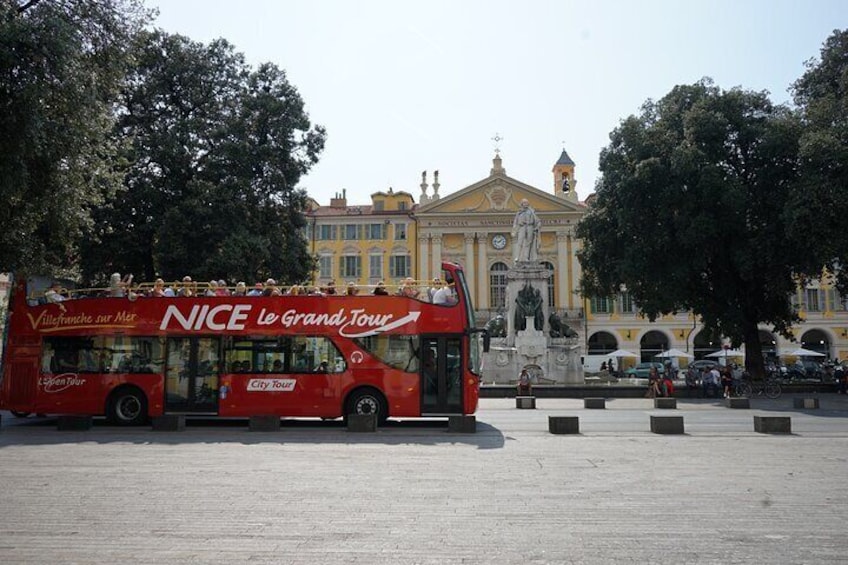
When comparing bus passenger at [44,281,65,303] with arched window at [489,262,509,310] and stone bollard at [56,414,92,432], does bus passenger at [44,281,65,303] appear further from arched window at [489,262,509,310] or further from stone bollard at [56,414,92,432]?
arched window at [489,262,509,310]

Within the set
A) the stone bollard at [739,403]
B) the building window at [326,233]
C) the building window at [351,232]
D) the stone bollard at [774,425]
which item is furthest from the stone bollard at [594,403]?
the building window at [326,233]

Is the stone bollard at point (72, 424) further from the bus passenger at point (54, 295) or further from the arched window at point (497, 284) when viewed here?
the arched window at point (497, 284)

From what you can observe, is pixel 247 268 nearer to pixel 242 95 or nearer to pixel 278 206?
pixel 278 206

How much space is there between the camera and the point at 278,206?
3347cm

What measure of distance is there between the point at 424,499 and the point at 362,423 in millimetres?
7269

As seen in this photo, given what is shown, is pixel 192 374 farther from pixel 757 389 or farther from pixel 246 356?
pixel 757 389

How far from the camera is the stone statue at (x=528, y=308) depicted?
34.6 meters

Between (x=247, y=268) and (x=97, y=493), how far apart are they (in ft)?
69.2

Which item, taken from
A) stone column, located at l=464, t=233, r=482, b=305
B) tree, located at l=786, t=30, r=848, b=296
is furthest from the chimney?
tree, located at l=786, t=30, r=848, b=296

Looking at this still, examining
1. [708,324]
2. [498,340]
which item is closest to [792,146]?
[708,324]

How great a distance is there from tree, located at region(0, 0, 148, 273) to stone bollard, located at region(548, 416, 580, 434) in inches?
444

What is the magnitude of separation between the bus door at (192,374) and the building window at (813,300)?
6269 cm

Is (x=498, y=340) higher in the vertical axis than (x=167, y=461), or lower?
higher

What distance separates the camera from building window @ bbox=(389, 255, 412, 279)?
242ft
